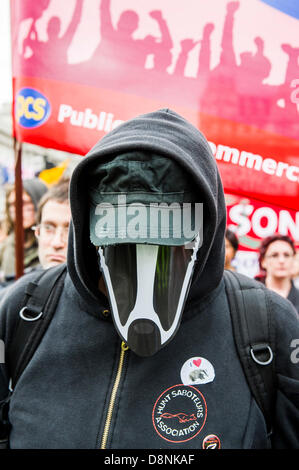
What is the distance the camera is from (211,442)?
1330 millimetres

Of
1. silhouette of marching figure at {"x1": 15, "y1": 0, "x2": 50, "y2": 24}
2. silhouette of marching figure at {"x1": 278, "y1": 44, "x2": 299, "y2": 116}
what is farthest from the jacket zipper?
silhouette of marching figure at {"x1": 15, "y1": 0, "x2": 50, "y2": 24}

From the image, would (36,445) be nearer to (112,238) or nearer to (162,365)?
(162,365)

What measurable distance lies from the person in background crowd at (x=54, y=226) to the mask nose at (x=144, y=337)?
4.62 feet

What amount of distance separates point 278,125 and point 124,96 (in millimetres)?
789

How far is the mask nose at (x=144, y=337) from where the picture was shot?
4.15 feet

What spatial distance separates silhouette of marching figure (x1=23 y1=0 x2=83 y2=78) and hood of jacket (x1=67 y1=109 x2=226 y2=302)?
1.21 m

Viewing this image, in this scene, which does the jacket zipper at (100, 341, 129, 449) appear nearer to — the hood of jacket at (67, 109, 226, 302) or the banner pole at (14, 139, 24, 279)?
the hood of jacket at (67, 109, 226, 302)

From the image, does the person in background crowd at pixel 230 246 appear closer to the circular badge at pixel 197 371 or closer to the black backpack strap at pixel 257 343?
the black backpack strap at pixel 257 343

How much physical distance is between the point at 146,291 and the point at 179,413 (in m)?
0.37

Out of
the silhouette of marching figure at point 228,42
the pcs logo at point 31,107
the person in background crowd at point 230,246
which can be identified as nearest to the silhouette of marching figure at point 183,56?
the silhouette of marching figure at point 228,42

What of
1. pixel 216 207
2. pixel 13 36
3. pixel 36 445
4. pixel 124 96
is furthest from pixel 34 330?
pixel 13 36

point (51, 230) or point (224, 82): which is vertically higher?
point (224, 82)

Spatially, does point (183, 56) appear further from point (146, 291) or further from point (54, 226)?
point (146, 291)

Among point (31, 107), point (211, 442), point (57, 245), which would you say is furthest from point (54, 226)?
point (211, 442)
